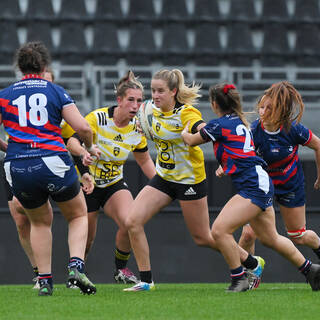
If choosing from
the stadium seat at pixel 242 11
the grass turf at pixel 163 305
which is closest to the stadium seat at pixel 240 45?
the stadium seat at pixel 242 11

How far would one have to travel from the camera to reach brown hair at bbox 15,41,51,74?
5059 millimetres

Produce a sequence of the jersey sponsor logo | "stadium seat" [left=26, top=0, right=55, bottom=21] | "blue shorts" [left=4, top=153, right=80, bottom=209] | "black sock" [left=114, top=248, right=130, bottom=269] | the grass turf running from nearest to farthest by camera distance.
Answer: the grass turf < "blue shorts" [left=4, top=153, right=80, bottom=209] < the jersey sponsor logo < "black sock" [left=114, top=248, right=130, bottom=269] < "stadium seat" [left=26, top=0, right=55, bottom=21]

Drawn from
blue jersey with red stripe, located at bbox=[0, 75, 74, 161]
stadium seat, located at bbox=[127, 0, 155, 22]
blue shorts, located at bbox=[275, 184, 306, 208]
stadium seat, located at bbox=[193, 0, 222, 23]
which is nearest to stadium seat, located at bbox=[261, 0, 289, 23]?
stadium seat, located at bbox=[193, 0, 222, 23]

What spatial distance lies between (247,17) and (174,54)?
1665mm

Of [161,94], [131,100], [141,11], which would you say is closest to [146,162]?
[131,100]

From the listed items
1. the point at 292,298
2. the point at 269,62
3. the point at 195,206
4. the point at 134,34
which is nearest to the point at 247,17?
the point at 269,62

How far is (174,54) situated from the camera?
1323 centimetres

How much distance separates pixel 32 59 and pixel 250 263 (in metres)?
2.35

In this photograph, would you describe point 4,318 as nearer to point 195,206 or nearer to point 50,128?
point 50,128

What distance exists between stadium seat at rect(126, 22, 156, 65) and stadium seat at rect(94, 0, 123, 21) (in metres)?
0.41

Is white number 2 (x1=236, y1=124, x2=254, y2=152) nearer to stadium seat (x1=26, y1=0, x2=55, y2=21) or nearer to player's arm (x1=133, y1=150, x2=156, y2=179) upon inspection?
player's arm (x1=133, y1=150, x2=156, y2=179)

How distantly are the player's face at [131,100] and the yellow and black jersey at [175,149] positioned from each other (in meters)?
0.25

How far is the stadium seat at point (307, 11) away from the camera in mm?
13922

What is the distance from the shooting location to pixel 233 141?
5.48m
